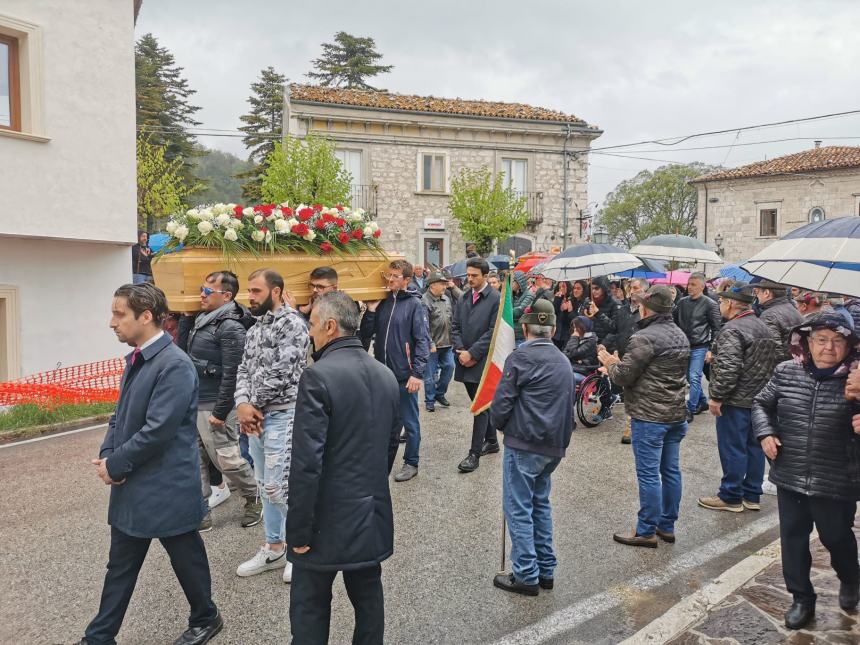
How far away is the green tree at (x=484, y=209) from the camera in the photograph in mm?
25453

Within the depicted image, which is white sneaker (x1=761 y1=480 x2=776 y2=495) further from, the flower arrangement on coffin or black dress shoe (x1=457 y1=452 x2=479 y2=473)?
the flower arrangement on coffin

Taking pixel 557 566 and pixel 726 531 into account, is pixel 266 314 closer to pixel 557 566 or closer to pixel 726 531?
pixel 557 566

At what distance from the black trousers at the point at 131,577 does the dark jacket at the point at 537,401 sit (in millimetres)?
2008

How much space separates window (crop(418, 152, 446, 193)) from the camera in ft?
87.6

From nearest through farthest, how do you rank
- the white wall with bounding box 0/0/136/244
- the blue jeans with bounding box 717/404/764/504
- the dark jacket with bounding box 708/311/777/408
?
the dark jacket with bounding box 708/311/777/408, the blue jeans with bounding box 717/404/764/504, the white wall with bounding box 0/0/136/244

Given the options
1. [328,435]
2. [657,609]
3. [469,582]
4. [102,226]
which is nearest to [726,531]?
[657,609]

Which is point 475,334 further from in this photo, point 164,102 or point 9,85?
point 164,102

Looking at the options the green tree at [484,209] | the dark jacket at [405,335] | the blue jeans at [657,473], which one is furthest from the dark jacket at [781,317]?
the green tree at [484,209]

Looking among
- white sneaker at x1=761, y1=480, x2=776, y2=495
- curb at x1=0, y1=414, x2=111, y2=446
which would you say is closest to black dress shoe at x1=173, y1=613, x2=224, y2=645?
white sneaker at x1=761, y1=480, x2=776, y2=495

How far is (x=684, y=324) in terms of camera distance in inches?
345

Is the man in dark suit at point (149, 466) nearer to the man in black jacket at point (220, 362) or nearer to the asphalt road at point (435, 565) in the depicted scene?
the asphalt road at point (435, 565)

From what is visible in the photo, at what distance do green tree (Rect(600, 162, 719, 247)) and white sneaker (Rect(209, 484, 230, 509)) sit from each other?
49.1 meters

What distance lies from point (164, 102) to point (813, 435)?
48.6m

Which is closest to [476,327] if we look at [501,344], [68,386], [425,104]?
[501,344]
